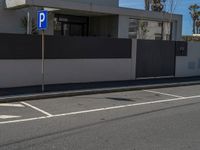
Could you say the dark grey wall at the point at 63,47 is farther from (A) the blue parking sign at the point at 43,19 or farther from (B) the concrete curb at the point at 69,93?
(B) the concrete curb at the point at 69,93

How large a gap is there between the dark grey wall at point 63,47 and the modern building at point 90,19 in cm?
360

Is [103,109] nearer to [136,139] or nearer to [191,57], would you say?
[136,139]

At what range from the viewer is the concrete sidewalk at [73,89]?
11.8m

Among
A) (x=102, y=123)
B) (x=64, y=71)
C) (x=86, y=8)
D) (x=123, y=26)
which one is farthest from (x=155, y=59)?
(x=102, y=123)

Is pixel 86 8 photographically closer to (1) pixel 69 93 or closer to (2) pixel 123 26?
(2) pixel 123 26

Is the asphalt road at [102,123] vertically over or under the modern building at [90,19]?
under

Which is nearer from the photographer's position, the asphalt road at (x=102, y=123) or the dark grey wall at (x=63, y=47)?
the asphalt road at (x=102, y=123)

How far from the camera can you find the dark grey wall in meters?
13.4

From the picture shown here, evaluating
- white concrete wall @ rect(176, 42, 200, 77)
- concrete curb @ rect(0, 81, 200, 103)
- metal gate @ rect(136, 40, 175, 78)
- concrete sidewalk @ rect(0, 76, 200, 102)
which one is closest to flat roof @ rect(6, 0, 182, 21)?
white concrete wall @ rect(176, 42, 200, 77)

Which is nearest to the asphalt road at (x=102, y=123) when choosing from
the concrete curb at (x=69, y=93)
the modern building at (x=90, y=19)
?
the concrete curb at (x=69, y=93)

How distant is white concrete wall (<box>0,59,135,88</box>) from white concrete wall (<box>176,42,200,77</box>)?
3648 millimetres

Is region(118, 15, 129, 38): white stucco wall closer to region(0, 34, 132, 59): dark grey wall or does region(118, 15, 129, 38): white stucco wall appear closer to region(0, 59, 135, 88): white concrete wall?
region(0, 34, 132, 59): dark grey wall

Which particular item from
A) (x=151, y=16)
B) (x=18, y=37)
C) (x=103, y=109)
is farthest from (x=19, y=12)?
(x=103, y=109)

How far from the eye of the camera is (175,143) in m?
6.73
